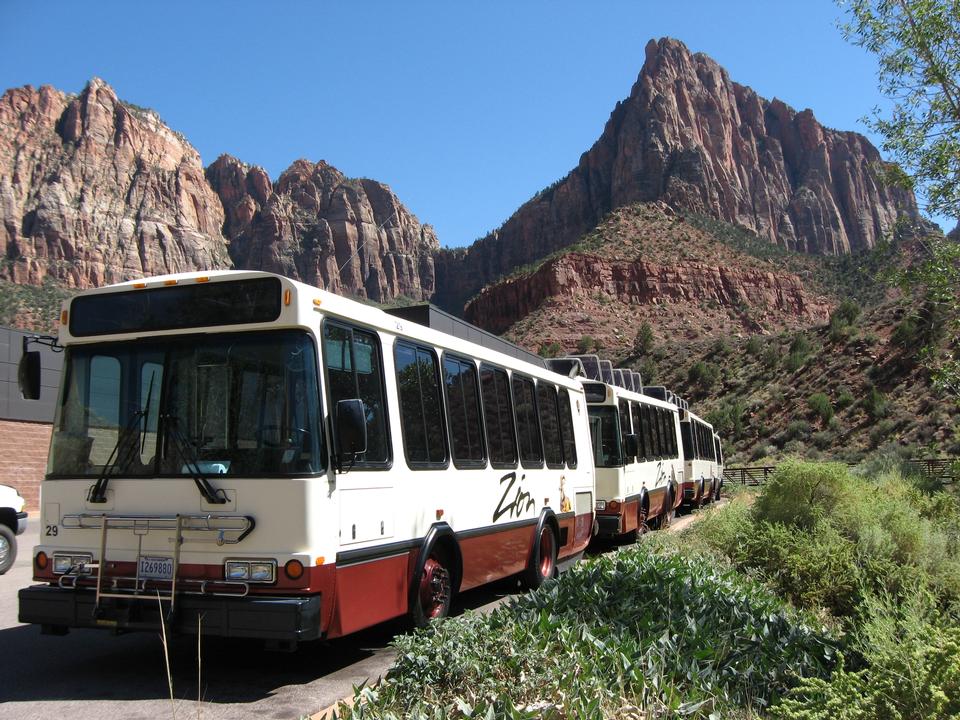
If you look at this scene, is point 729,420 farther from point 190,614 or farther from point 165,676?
point 190,614

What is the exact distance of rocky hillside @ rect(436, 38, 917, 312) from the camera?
129m

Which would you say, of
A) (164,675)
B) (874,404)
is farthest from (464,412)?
(874,404)

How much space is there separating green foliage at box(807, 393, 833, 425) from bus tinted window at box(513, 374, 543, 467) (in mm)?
43486

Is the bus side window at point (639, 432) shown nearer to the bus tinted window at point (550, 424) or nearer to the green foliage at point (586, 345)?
the bus tinted window at point (550, 424)

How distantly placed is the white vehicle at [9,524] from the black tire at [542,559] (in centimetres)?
790

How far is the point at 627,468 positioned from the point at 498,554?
741cm

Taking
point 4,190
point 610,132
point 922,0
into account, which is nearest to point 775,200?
point 610,132

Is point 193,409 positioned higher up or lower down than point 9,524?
higher up

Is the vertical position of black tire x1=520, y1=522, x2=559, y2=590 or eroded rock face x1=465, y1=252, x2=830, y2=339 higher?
eroded rock face x1=465, y1=252, x2=830, y2=339

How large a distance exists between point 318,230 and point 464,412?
17183 centimetres

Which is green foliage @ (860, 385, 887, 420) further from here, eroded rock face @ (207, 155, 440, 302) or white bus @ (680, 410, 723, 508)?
eroded rock face @ (207, 155, 440, 302)

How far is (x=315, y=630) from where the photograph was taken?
18.9ft

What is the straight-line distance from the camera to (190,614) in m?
5.91

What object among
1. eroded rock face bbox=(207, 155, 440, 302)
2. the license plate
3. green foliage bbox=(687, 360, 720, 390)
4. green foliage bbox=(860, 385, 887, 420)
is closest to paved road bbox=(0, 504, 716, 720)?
the license plate
